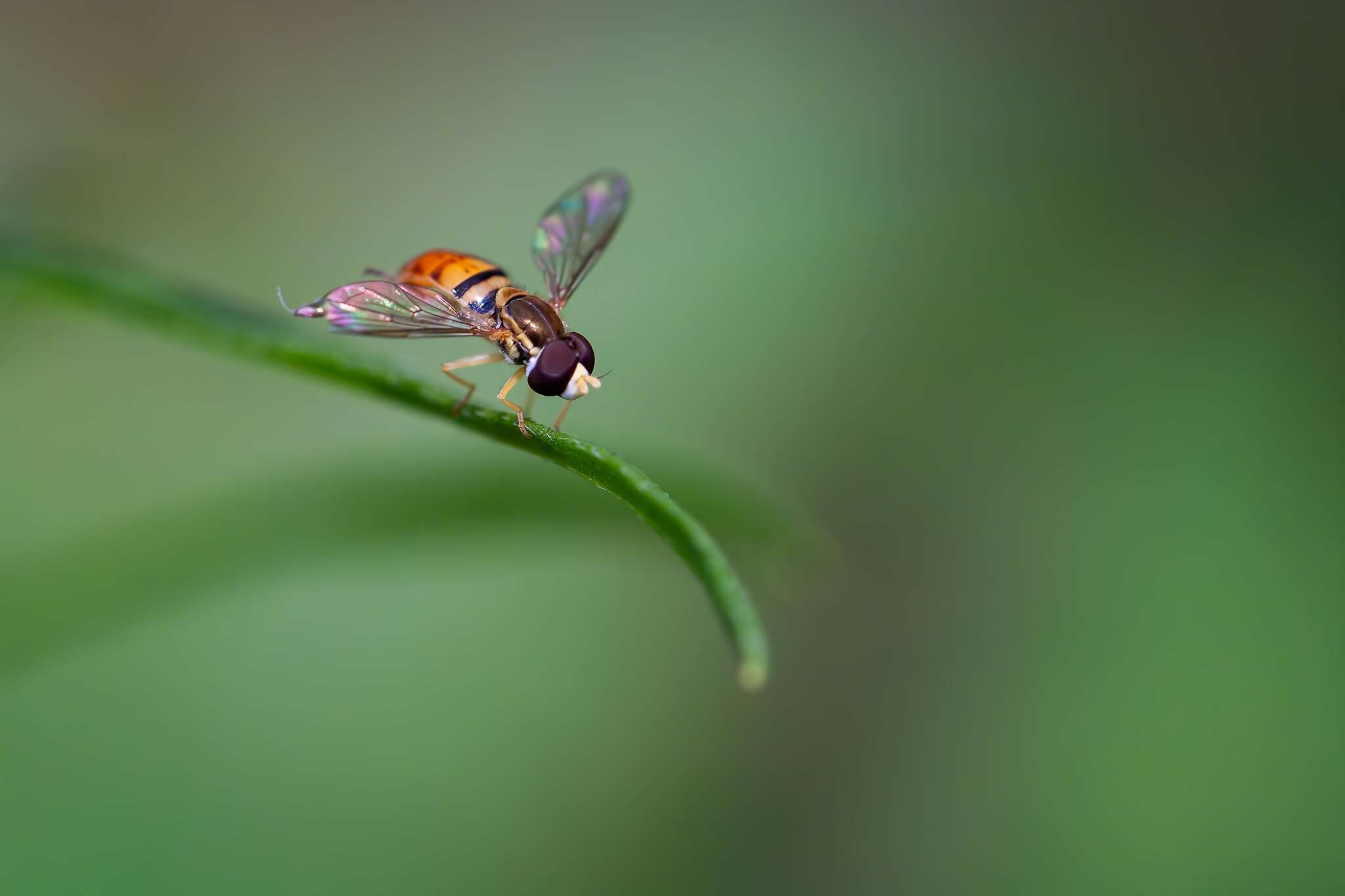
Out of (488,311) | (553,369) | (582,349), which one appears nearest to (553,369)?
(553,369)

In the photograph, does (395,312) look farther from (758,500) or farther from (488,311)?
(758,500)

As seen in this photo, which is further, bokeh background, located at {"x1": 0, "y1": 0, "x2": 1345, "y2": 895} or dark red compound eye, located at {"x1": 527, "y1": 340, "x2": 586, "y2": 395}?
bokeh background, located at {"x1": 0, "y1": 0, "x2": 1345, "y2": 895}

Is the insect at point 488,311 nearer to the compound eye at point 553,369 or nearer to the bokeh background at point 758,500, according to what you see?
the compound eye at point 553,369

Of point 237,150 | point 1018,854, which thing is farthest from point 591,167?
point 1018,854

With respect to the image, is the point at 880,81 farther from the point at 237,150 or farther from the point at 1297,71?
the point at 237,150

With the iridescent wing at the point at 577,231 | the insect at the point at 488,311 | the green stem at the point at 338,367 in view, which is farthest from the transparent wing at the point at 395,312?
the iridescent wing at the point at 577,231

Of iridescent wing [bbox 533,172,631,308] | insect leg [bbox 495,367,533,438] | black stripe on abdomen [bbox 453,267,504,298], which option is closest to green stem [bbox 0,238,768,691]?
insect leg [bbox 495,367,533,438]

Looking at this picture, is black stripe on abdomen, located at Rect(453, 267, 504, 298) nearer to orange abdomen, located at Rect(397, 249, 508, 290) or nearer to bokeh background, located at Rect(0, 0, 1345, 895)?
orange abdomen, located at Rect(397, 249, 508, 290)
